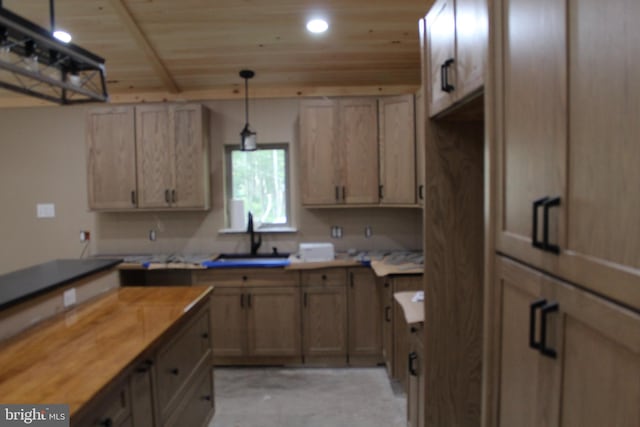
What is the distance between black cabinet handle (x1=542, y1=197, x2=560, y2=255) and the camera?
914mm

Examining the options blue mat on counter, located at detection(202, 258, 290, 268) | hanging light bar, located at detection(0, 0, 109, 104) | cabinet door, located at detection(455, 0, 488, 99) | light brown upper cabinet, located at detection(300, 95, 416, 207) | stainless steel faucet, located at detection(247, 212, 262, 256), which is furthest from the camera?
stainless steel faucet, located at detection(247, 212, 262, 256)

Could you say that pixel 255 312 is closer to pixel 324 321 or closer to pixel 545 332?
pixel 324 321

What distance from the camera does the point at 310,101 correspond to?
12.9 feet

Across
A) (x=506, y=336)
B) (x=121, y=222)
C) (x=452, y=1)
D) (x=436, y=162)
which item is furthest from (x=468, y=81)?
(x=121, y=222)

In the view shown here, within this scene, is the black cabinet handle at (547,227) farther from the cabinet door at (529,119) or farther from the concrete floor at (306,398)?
the concrete floor at (306,398)

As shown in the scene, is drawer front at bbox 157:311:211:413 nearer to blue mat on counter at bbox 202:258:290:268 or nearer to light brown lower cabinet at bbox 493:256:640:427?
blue mat on counter at bbox 202:258:290:268

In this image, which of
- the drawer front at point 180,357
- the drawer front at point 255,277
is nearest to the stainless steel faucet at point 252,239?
the drawer front at point 255,277

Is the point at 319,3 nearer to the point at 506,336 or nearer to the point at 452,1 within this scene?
the point at 452,1

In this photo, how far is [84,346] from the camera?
1.70 meters

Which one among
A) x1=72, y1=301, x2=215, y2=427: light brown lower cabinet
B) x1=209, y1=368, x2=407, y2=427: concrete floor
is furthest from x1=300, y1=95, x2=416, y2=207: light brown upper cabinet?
x1=72, y1=301, x2=215, y2=427: light brown lower cabinet

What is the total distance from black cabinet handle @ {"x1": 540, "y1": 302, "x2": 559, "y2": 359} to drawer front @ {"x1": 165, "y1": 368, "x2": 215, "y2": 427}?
1708 mm

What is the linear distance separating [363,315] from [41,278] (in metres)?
2.46

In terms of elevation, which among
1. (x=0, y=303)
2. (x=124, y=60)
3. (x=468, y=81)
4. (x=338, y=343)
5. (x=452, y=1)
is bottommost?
(x=338, y=343)

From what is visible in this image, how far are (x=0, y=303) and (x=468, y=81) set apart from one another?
1.98 m
